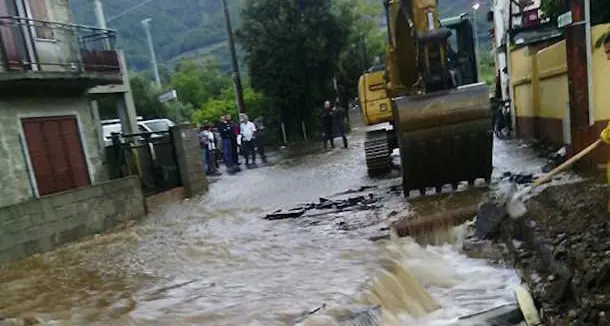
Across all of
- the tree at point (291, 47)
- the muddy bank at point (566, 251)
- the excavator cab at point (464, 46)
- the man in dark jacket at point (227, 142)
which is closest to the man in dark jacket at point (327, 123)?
the man in dark jacket at point (227, 142)

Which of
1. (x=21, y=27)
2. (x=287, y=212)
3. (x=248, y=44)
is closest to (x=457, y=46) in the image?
(x=287, y=212)

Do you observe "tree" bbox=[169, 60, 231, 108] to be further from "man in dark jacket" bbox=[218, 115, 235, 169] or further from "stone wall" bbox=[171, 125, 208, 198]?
"stone wall" bbox=[171, 125, 208, 198]

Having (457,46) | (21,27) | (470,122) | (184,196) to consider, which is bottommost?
(184,196)

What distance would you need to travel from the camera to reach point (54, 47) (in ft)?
45.8

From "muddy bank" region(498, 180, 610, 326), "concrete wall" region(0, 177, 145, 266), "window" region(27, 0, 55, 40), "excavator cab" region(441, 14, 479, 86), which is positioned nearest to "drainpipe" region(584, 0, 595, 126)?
"muddy bank" region(498, 180, 610, 326)

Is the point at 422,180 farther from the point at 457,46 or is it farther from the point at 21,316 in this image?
the point at 21,316

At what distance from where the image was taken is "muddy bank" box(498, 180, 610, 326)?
4.26m

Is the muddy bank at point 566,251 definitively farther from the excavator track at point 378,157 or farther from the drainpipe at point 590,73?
the excavator track at point 378,157

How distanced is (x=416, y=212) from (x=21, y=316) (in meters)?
5.15

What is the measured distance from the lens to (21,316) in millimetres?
6355

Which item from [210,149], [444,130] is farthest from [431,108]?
[210,149]

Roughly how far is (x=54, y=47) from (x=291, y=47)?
1470cm

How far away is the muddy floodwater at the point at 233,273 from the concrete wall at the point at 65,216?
1.06 feet

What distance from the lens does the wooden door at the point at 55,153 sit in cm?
1278
